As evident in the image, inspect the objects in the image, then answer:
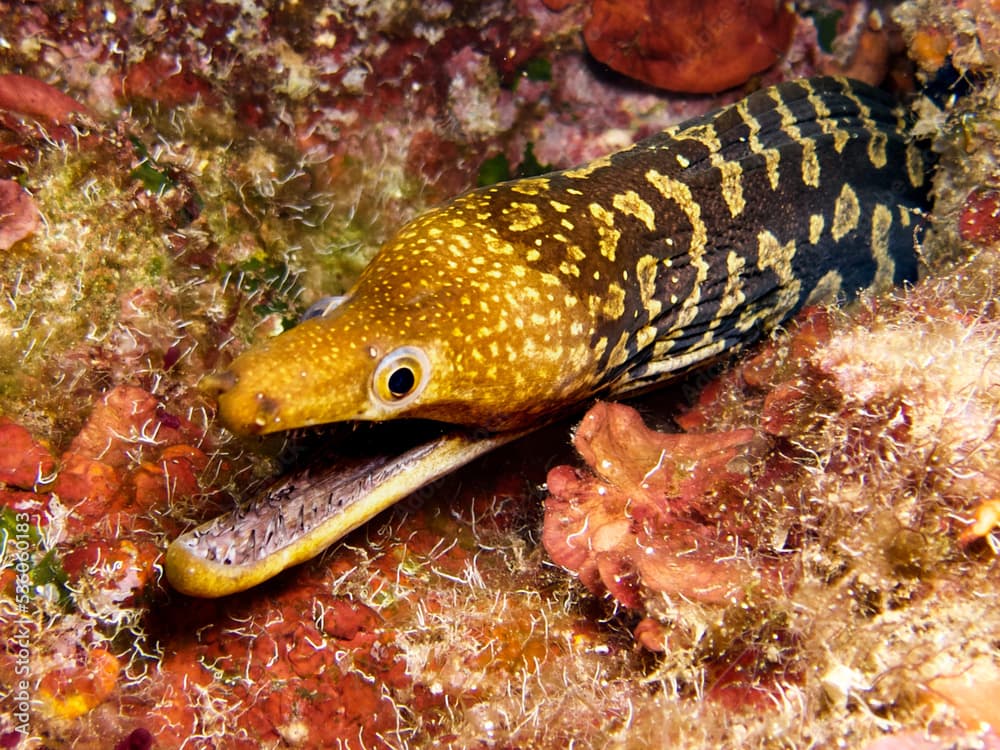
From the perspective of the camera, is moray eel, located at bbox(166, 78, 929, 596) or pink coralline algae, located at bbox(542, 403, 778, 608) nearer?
pink coralline algae, located at bbox(542, 403, 778, 608)

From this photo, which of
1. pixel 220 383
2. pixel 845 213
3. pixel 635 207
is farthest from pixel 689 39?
pixel 220 383

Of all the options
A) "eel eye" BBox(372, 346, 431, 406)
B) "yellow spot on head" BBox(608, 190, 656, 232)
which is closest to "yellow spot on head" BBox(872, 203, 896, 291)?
"yellow spot on head" BBox(608, 190, 656, 232)

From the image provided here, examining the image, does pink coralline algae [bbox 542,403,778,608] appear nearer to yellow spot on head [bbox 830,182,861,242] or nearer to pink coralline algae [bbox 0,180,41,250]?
yellow spot on head [bbox 830,182,861,242]

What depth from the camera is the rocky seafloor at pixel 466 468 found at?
6.19 ft

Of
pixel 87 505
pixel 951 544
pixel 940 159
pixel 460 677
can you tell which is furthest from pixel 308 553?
pixel 940 159

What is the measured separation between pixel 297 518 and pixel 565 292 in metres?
1.44

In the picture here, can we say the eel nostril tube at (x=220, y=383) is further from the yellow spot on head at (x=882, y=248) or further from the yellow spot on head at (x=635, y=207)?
the yellow spot on head at (x=882, y=248)

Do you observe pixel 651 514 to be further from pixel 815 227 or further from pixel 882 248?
pixel 882 248

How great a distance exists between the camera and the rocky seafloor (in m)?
1.89

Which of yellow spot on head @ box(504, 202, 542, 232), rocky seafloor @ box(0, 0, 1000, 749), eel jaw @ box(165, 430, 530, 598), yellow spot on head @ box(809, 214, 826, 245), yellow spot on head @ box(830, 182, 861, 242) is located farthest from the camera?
yellow spot on head @ box(830, 182, 861, 242)

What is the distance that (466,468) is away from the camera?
352 cm

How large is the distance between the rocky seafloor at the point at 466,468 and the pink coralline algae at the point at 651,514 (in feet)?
0.04

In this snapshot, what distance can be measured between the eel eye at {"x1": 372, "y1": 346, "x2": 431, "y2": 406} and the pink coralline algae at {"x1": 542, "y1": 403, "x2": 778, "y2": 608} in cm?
64

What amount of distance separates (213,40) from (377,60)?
0.91 m
